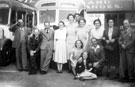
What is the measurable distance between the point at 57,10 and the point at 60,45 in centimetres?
89

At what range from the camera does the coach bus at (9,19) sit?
16.2 ft

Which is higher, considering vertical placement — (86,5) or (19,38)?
(86,5)

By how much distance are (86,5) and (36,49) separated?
4.77ft

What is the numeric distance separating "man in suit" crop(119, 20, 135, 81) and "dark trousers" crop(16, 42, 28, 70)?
2.13m

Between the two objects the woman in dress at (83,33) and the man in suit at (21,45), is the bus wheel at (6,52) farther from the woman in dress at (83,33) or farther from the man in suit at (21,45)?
the woman in dress at (83,33)

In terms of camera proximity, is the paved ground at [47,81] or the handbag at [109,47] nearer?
the paved ground at [47,81]

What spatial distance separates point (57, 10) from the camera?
499cm

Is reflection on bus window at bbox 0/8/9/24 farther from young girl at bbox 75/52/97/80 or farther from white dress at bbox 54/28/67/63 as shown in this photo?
young girl at bbox 75/52/97/80

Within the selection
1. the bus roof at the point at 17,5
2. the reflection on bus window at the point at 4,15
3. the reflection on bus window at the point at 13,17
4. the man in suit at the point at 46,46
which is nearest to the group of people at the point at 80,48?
the man in suit at the point at 46,46

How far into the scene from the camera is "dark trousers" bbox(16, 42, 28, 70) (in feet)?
15.9

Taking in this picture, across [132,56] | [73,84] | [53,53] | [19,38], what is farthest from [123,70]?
[19,38]

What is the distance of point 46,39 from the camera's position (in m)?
4.70

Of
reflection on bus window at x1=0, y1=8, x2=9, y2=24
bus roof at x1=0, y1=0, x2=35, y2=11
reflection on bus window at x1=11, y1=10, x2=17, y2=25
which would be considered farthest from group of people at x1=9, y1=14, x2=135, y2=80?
bus roof at x1=0, y1=0, x2=35, y2=11

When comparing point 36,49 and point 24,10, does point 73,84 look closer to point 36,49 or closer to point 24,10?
point 36,49
